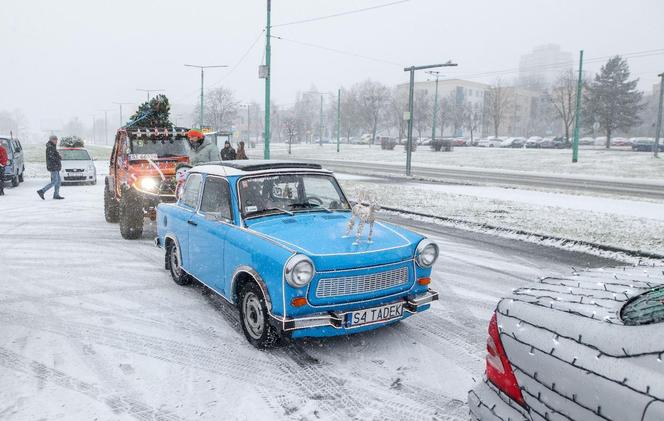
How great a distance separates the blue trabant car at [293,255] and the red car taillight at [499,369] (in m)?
1.88

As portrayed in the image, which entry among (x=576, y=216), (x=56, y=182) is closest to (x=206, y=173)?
(x=576, y=216)

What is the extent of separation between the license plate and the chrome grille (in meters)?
0.18

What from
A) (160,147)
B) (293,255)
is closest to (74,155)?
(160,147)

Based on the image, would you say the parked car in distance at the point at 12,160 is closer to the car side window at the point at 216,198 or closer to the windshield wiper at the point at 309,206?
the car side window at the point at 216,198

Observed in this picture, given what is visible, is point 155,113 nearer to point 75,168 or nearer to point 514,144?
point 75,168

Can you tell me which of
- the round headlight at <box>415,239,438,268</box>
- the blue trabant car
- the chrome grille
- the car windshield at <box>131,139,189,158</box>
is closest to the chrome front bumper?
the blue trabant car

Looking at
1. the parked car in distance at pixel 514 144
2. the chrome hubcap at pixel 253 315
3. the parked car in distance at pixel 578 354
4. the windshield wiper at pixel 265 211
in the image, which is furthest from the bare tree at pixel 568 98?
the parked car in distance at pixel 578 354

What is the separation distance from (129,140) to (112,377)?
7450 mm

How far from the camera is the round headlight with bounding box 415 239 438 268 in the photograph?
482 centimetres

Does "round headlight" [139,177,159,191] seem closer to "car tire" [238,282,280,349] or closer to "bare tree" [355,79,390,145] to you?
"car tire" [238,282,280,349]

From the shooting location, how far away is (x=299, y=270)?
4.14 metres

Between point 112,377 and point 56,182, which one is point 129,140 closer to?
point 56,182

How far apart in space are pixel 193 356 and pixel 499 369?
3051 millimetres

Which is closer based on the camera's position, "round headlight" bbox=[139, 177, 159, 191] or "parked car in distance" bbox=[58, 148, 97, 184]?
"round headlight" bbox=[139, 177, 159, 191]
